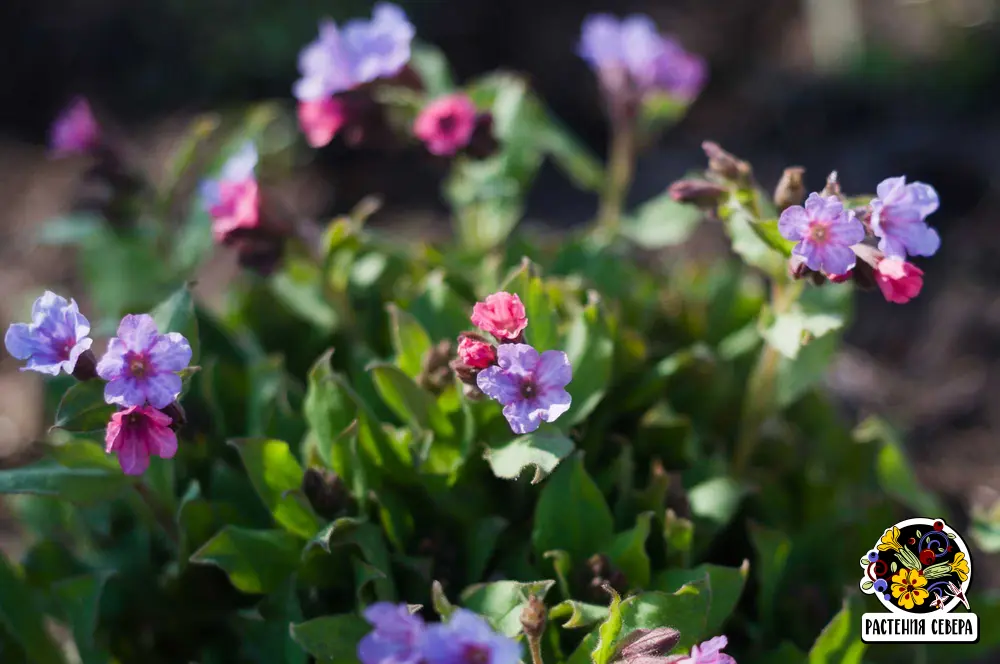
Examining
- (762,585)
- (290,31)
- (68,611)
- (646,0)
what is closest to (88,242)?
(68,611)

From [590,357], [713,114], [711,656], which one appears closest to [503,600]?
[711,656]

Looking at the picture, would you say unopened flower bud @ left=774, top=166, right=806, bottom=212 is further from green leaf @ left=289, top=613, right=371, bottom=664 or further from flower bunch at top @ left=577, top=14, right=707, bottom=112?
green leaf @ left=289, top=613, right=371, bottom=664

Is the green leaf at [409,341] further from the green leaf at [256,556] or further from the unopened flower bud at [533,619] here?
the unopened flower bud at [533,619]

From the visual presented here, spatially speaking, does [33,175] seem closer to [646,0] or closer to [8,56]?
[8,56]

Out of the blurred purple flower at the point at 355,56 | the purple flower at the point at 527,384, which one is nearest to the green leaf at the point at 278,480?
the purple flower at the point at 527,384

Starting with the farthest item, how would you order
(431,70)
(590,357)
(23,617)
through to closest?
1. (431,70)
2. (23,617)
3. (590,357)

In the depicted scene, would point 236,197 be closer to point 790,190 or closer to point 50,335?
point 50,335

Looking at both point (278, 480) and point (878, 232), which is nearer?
point (878, 232)

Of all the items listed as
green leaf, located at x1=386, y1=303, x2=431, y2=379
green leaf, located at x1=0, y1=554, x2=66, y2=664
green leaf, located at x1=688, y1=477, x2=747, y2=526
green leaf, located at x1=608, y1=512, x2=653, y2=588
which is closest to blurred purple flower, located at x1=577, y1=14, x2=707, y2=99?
green leaf, located at x1=386, y1=303, x2=431, y2=379
